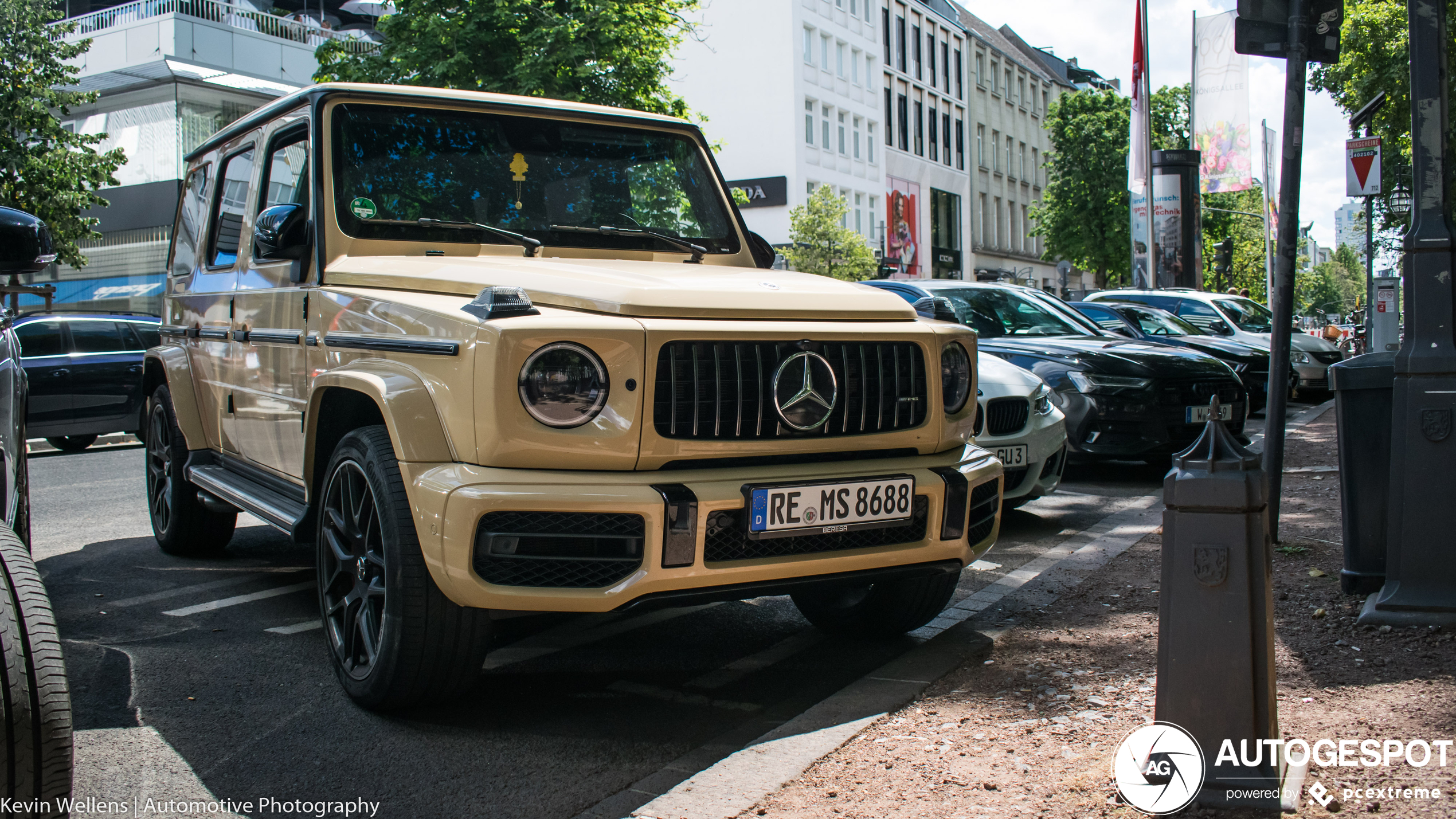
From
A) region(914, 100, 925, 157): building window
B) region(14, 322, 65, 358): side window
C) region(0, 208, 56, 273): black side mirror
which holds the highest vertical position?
region(914, 100, 925, 157): building window

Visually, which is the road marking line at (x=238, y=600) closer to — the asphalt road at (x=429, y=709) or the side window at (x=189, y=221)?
the asphalt road at (x=429, y=709)

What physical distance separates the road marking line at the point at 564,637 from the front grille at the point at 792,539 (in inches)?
31.4

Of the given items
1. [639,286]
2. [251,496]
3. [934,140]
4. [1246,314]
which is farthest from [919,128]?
[639,286]

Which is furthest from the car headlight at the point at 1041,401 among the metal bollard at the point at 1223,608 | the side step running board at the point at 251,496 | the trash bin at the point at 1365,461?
the metal bollard at the point at 1223,608

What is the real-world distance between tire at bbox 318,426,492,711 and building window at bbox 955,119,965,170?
6130cm

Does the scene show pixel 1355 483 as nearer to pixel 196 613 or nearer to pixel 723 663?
pixel 723 663

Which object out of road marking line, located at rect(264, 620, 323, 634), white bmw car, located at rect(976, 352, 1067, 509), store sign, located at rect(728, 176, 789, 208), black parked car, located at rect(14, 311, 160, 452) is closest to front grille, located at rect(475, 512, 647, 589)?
road marking line, located at rect(264, 620, 323, 634)

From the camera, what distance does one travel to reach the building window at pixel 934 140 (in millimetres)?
60188

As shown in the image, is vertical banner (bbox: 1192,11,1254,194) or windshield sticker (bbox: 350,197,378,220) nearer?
windshield sticker (bbox: 350,197,378,220)

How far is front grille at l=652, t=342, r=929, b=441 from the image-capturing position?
3455 mm

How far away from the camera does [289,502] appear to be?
4.59 metres

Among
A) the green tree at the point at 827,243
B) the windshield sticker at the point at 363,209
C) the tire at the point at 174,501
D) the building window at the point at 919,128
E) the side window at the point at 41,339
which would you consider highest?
the building window at the point at 919,128

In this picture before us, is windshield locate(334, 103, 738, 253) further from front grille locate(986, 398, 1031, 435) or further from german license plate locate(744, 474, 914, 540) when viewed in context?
front grille locate(986, 398, 1031, 435)

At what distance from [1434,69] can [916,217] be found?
53753 millimetres
